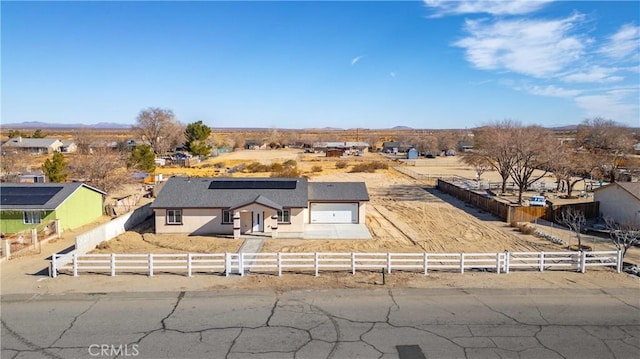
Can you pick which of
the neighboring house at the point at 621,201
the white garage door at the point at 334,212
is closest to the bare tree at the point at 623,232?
the neighboring house at the point at 621,201

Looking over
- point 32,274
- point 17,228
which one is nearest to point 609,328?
point 32,274

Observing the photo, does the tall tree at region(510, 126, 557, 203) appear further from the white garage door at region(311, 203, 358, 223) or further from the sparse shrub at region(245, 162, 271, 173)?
the sparse shrub at region(245, 162, 271, 173)

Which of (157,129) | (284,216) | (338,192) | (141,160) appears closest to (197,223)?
(284,216)

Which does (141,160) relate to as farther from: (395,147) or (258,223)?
(395,147)

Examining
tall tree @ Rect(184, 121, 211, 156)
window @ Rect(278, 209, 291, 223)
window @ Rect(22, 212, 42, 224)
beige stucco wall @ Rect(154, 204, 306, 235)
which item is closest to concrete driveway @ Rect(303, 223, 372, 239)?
beige stucco wall @ Rect(154, 204, 306, 235)

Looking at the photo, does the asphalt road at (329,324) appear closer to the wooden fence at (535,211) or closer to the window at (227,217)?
the window at (227,217)

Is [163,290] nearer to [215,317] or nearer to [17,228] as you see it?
[215,317]
